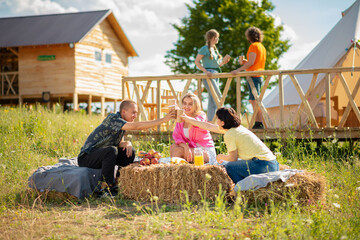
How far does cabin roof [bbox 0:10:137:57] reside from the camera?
17267 millimetres

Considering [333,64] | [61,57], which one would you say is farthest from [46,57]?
[333,64]

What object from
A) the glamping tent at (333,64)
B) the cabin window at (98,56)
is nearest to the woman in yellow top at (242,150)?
the glamping tent at (333,64)

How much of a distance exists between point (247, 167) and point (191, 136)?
51.4 inches

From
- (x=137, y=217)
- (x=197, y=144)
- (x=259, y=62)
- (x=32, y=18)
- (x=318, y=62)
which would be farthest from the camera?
(x=32, y=18)

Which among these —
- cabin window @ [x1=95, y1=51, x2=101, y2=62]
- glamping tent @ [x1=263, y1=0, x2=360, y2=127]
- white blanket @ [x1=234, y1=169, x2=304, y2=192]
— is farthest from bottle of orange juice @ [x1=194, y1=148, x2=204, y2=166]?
cabin window @ [x1=95, y1=51, x2=101, y2=62]

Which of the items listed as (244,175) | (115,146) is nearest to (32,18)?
(115,146)

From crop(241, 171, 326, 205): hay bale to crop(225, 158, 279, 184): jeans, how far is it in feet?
1.09

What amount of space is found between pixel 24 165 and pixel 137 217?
3.19 meters

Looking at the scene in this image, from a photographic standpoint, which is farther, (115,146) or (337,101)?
(337,101)

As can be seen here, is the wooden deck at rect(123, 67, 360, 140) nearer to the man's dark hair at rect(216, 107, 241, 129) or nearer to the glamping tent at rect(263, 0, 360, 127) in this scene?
the glamping tent at rect(263, 0, 360, 127)

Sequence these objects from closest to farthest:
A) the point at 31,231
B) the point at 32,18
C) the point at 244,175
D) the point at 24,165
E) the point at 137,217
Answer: the point at 31,231
the point at 137,217
the point at 244,175
the point at 24,165
the point at 32,18

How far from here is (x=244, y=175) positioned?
406 cm

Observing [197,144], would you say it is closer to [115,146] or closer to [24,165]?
[115,146]

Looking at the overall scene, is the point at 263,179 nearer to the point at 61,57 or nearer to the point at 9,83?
the point at 61,57
